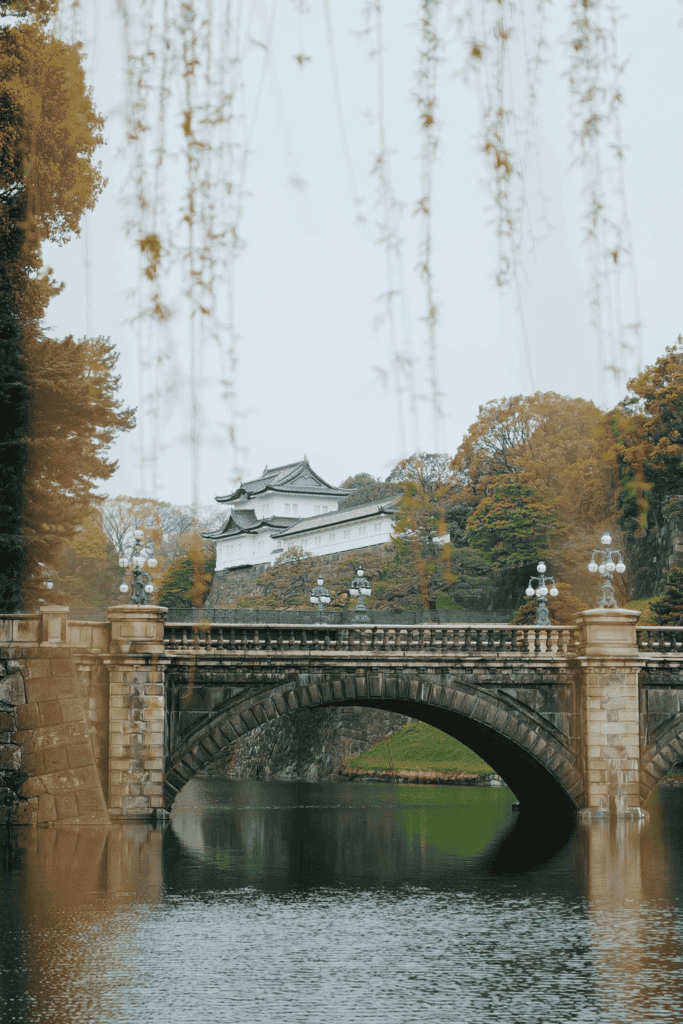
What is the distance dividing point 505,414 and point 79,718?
34366mm

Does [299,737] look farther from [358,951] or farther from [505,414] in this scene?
[358,951]

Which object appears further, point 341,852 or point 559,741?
point 559,741

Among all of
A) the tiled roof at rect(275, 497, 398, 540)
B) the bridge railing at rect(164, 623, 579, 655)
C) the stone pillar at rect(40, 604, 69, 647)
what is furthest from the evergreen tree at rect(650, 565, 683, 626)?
the stone pillar at rect(40, 604, 69, 647)

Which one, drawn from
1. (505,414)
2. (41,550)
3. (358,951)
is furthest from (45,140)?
(505,414)

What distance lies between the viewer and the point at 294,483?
90.9 meters

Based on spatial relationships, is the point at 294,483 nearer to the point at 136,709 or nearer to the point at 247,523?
the point at 247,523

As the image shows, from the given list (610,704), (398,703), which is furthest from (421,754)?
(610,704)

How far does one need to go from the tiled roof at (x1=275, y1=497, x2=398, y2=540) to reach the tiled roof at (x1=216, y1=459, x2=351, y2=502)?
193 inches

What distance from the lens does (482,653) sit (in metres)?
35.6

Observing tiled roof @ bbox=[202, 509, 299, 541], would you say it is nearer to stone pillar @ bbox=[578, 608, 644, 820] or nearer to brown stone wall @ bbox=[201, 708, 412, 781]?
brown stone wall @ bbox=[201, 708, 412, 781]

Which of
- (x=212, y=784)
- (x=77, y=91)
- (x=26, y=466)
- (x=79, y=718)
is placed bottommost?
(x=212, y=784)

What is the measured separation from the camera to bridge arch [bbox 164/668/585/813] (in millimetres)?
34031

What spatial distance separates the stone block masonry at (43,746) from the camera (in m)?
31.4

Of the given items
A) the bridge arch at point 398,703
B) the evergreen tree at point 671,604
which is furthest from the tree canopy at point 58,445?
the evergreen tree at point 671,604
